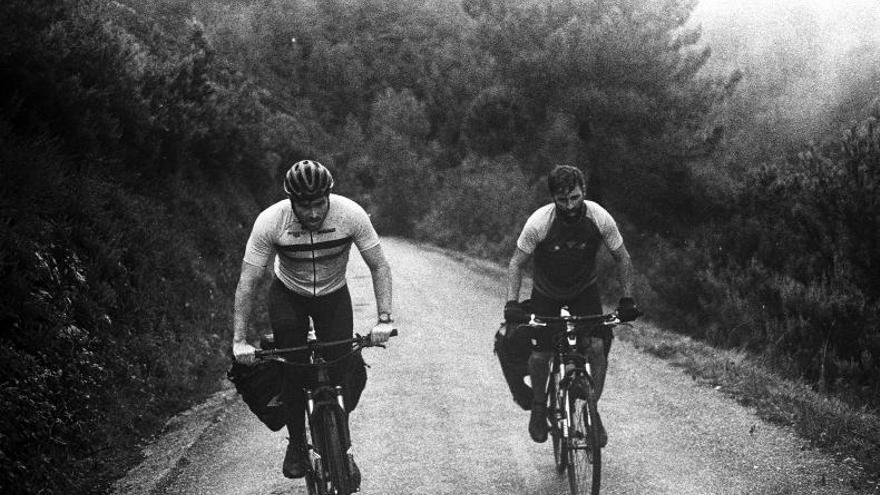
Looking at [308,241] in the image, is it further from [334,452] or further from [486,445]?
[486,445]

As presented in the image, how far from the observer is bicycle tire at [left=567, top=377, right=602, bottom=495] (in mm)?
4327

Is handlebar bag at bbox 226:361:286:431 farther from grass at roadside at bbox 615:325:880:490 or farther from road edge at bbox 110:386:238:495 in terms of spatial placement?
grass at roadside at bbox 615:325:880:490

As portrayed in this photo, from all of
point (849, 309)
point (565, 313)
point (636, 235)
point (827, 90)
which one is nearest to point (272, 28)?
point (827, 90)

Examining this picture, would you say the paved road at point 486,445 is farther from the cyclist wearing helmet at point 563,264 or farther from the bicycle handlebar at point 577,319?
the bicycle handlebar at point 577,319

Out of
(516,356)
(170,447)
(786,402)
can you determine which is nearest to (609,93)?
(786,402)

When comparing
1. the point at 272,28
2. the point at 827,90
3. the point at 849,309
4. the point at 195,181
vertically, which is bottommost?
the point at 849,309

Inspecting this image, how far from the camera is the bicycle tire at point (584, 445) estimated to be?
170 inches

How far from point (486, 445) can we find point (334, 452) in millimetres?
2317

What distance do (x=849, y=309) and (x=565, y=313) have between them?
865 cm

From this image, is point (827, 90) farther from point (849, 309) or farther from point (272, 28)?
point (272, 28)

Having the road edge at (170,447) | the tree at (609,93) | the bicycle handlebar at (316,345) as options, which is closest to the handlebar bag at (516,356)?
the bicycle handlebar at (316,345)

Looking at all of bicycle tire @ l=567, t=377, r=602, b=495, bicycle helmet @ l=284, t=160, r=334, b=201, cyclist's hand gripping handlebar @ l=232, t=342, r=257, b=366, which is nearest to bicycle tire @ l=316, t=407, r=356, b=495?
cyclist's hand gripping handlebar @ l=232, t=342, r=257, b=366

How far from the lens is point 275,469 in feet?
18.5

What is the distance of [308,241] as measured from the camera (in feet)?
13.9
